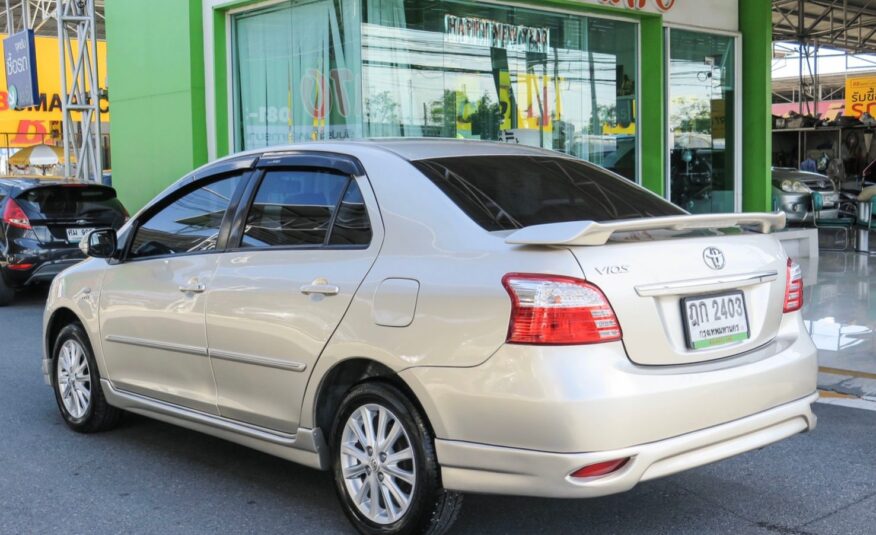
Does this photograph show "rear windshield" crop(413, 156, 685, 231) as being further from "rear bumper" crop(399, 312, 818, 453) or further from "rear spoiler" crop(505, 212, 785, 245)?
"rear bumper" crop(399, 312, 818, 453)

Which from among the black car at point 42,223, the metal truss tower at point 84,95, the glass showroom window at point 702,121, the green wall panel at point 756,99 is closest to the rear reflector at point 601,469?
the black car at point 42,223

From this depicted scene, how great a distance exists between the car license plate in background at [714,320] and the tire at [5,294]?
9468 millimetres

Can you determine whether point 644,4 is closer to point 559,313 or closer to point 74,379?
point 74,379

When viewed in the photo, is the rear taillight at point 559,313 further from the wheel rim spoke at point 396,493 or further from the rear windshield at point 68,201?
the rear windshield at point 68,201

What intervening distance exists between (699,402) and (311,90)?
27.5 ft

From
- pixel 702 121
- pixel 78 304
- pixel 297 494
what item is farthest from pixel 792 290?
pixel 702 121

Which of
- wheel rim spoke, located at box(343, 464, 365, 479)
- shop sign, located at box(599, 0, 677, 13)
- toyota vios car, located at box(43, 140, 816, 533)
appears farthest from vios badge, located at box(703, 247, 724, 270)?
shop sign, located at box(599, 0, 677, 13)

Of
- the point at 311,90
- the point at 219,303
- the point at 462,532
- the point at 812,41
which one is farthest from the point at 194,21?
the point at 812,41

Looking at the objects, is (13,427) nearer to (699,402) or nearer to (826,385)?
(699,402)

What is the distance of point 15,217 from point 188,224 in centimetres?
681

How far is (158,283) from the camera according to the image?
16.3 ft

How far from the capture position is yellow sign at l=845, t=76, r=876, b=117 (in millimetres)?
35938

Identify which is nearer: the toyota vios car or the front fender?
the toyota vios car

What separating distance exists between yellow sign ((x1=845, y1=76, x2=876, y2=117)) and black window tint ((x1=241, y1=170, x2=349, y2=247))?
1398 inches
